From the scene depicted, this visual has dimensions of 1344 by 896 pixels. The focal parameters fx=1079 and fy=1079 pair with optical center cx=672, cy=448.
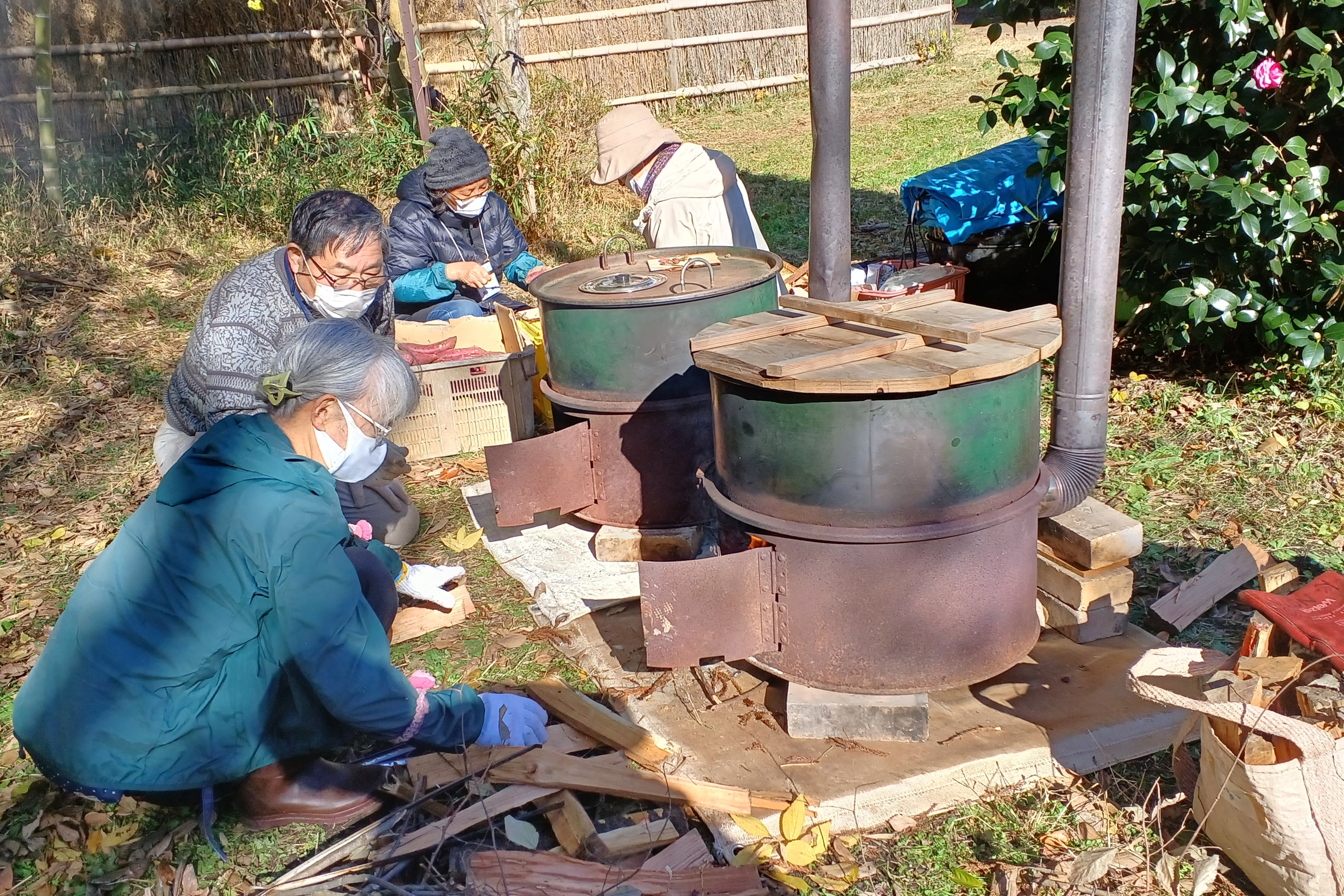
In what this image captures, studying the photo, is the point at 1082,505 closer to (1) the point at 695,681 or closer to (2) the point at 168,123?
(1) the point at 695,681

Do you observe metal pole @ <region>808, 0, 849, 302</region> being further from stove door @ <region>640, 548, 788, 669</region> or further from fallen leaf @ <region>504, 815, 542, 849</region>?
fallen leaf @ <region>504, 815, 542, 849</region>

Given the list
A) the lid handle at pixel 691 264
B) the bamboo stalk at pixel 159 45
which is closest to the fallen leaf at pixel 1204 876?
the lid handle at pixel 691 264

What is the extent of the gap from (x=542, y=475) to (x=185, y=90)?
8201mm

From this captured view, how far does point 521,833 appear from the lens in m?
2.87

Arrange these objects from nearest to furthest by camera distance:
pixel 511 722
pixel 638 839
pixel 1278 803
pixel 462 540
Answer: pixel 1278 803 < pixel 638 839 < pixel 511 722 < pixel 462 540

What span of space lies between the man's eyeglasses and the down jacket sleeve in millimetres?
A: 1421

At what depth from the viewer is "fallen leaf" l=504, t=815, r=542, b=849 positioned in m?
2.85

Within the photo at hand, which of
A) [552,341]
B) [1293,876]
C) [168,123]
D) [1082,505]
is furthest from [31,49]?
[1293,876]

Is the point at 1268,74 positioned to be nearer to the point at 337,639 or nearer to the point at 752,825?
the point at 752,825

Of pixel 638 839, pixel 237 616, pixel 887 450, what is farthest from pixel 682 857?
pixel 237 616

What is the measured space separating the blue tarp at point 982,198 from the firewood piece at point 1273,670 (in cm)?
368

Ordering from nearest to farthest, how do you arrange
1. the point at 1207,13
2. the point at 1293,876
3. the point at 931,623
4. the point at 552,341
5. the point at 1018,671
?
the point at 1293,876 → the point at 931,623 → the point at 1018,671 → the point at 552,341 → the point at 1207,13

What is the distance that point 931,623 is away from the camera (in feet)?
9.80

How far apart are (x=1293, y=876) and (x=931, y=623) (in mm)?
1004
